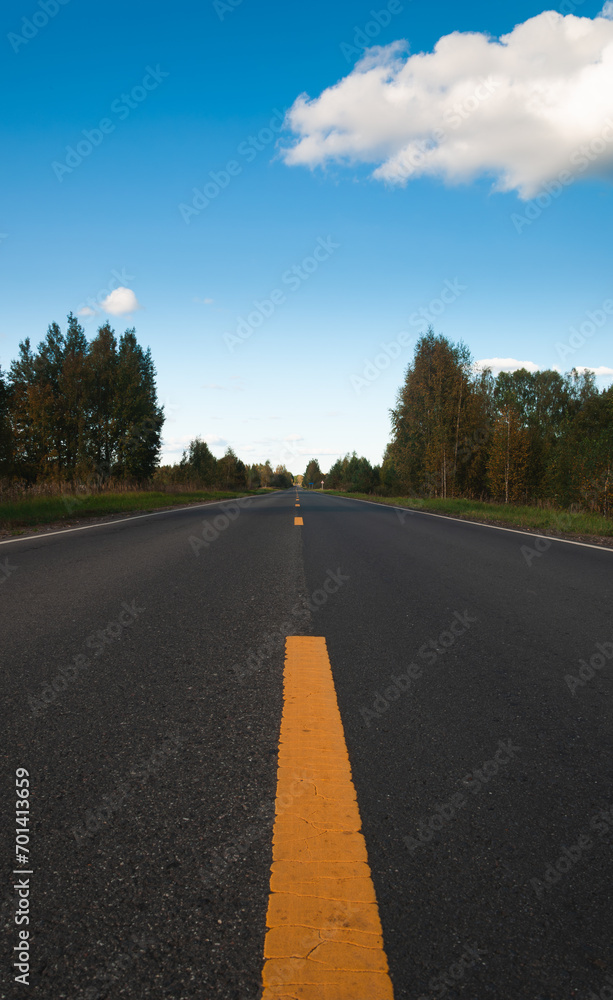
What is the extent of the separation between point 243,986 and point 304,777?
2.48 ft

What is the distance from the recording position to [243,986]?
0.98 meters

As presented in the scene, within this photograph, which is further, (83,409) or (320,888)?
(83,409)

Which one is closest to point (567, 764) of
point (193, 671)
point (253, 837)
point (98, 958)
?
point (253, 837)

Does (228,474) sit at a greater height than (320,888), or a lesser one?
greater
